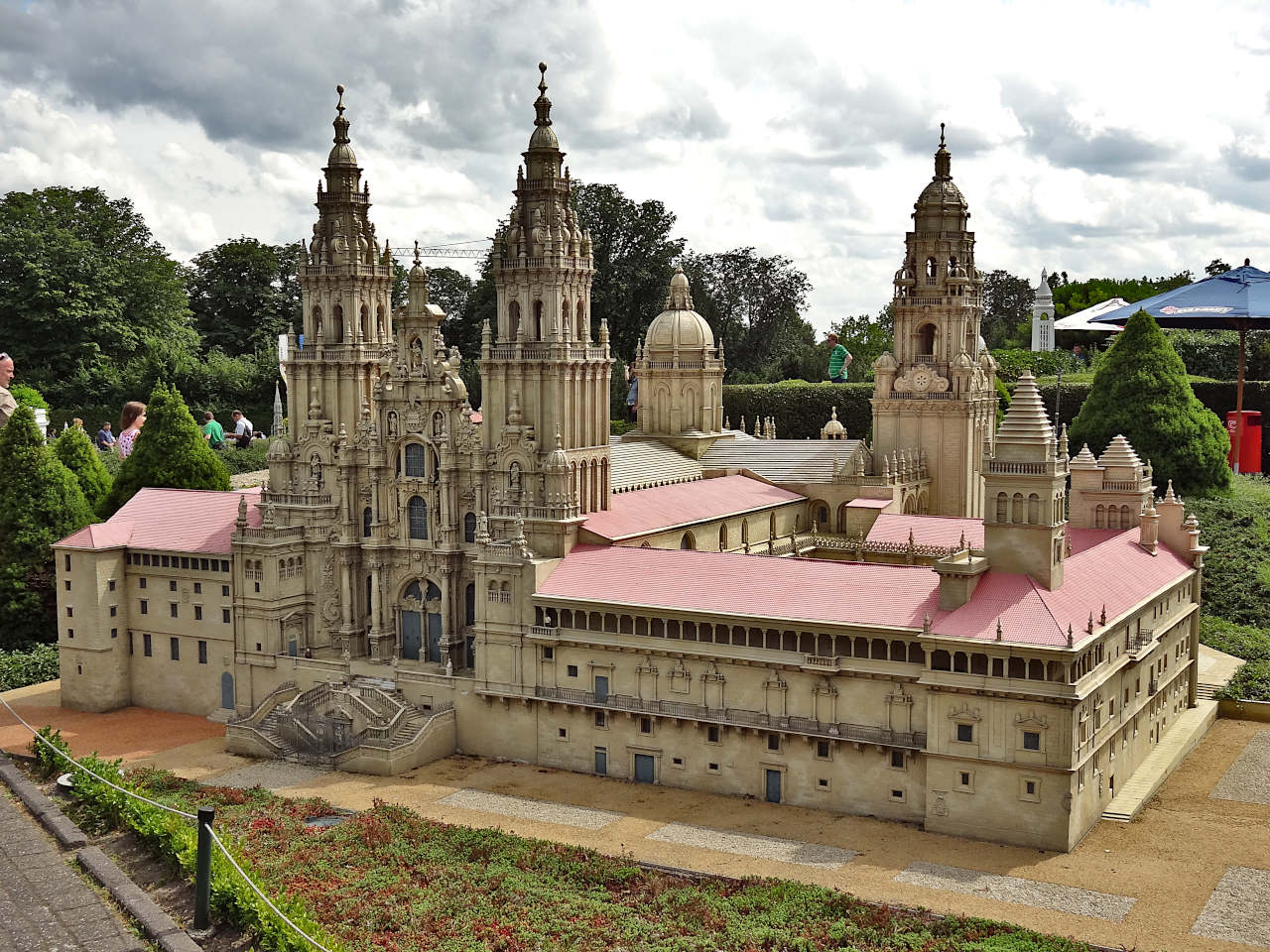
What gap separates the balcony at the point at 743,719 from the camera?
157ft

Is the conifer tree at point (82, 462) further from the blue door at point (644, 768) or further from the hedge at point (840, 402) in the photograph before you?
the hedge at point (840, 402)

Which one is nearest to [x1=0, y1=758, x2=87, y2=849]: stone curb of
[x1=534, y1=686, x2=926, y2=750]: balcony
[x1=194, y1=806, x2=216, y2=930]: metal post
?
[x1=194, y1=806, x2=216, y2=930]: metal post

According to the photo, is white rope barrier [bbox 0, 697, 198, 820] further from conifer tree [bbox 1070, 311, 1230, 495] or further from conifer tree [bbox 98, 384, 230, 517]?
conifer tree [bbox 1070, 311, 1230, 495]

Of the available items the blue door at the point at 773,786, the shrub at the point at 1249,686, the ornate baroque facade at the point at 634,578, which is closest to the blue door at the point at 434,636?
the ornate baroque facade at the point at 634,578

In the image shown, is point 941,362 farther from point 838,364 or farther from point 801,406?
point 838,364

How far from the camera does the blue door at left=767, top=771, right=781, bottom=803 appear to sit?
165 ft

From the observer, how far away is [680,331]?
261 ft

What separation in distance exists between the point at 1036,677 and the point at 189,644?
41495 mm

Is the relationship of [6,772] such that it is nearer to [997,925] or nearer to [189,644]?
[189,644]

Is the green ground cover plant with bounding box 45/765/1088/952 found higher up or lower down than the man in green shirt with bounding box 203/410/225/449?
lower down

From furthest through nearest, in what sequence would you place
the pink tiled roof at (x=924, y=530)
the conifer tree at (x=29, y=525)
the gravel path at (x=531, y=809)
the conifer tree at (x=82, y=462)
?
the conifer tree at (x=82, y=462)
the conifer tree at (x=29, y=525)
the pink tiled roof at (x=924, y=530)
the gravel path at (x=531, y=809)

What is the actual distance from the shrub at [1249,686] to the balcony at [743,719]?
22.2 meters

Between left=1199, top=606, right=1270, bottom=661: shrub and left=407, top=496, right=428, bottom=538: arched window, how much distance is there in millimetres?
40144

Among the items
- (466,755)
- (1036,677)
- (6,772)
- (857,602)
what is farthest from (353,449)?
(1036,677)
